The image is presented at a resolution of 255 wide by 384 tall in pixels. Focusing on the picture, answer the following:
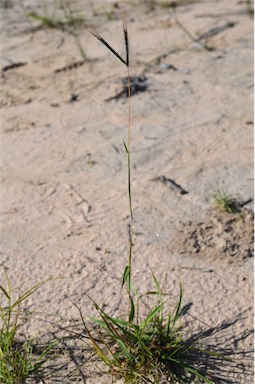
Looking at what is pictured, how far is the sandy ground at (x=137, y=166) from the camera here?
2.55m

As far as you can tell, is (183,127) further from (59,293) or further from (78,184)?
(59,293)

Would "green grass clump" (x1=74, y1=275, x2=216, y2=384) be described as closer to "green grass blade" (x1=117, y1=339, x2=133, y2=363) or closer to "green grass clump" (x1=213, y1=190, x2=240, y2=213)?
"green grass blade" (x1=117, y1=339, x2=133, y2=363)

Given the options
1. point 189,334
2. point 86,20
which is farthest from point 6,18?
point 189,334

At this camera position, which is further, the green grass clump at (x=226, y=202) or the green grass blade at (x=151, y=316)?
the green grass clump at (x=226, y=202)

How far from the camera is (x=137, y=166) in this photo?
130 inches

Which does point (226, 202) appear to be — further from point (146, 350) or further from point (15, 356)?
point (15, 356)

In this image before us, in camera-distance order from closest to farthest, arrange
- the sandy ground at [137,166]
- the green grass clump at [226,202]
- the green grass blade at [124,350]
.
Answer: the green grass blade at [124,350]
the sandy ground at [137,166]
the green grass clump at [226,202]

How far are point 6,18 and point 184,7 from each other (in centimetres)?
138

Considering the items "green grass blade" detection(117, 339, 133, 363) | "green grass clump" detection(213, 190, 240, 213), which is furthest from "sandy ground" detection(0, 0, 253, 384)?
"green grass blade" detection(117, 339, 133, 363)

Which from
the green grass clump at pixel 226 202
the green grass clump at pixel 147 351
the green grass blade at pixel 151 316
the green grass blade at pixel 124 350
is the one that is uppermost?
the green grass blade at pixel 151 316

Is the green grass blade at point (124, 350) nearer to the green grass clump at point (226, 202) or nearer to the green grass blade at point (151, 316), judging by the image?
the green grass blade at point (151, 316)

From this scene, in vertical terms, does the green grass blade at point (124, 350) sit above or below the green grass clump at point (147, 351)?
above

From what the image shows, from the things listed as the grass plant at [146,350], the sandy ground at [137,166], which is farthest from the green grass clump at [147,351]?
the sandy ground at [137,166]

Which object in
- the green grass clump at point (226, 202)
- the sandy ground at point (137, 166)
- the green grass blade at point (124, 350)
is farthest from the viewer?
the green grass clump at point (226, 202)
